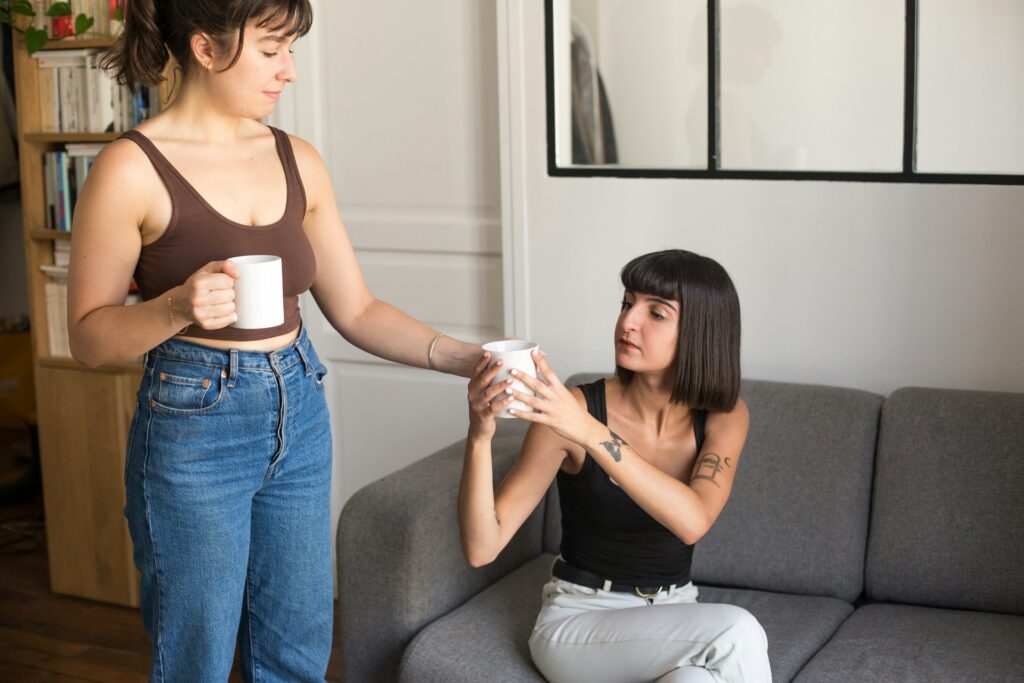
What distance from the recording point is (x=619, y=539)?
2.06 m

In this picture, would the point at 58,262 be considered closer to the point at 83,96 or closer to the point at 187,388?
the point at 83,96

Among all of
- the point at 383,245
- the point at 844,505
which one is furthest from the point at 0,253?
the point at 844,505

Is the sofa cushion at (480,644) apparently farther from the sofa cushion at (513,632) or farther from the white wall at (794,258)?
the white wall at (794,258)

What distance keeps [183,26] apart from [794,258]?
4.91 ft

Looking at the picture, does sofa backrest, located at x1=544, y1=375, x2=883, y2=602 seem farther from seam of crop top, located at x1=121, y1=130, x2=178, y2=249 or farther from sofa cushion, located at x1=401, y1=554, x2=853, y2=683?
seam of crop top, located at x1=121, y1=130, x2=178, y2=249

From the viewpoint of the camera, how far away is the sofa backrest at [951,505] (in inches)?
89.6

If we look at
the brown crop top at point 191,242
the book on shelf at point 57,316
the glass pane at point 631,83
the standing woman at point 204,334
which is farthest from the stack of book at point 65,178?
the brown crop top at point 191,242

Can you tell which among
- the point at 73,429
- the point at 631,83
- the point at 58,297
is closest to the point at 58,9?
the point at 58,297

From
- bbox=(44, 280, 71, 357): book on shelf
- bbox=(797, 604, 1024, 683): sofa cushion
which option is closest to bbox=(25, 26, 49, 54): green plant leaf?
bbox=(44, 280, 71, 357): book on shelf

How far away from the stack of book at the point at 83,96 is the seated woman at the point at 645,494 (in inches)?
65.4

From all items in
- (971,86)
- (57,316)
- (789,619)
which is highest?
(971,86)

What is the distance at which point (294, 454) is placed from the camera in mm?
1756

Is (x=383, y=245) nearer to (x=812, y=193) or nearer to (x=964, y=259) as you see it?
(x=812, y=193)

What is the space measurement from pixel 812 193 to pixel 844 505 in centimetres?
69
